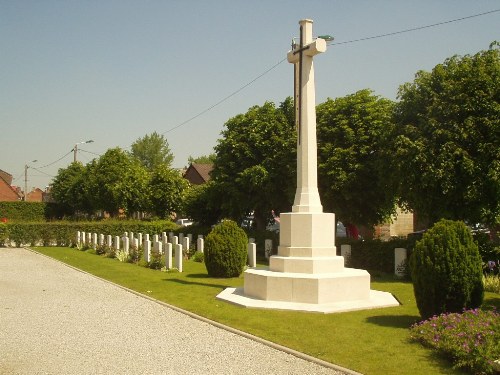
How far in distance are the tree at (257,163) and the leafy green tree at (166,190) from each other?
31.7 ft

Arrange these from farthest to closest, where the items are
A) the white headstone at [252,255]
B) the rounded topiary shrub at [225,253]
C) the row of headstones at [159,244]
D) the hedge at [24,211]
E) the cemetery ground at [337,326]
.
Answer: the hedge at [24,211] → the row of headstones at [159,244] → the white headstone at [252,255] → the rounded topiary shrub at [225,253] → the cemetery ground at [337,326]

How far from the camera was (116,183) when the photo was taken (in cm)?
4641

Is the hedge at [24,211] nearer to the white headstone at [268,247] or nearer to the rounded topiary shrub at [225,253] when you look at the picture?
the white headstone at [268,247]

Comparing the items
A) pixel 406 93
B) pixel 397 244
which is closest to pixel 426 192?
pixel 397 244

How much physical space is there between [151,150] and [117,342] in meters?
89.9

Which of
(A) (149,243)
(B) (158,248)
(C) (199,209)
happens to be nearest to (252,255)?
(A) (149,243)

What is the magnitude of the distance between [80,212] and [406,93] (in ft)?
151

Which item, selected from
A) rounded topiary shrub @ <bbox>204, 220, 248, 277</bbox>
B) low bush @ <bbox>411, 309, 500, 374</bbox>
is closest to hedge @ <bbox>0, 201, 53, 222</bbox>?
rounded topiary shrub @ <bbox>204, 220, 248, 277</bbox>

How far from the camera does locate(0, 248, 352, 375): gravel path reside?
689 cm

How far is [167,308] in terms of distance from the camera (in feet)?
37.3

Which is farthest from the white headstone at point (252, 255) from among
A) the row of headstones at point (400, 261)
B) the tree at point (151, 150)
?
the tree at point (151, 150)

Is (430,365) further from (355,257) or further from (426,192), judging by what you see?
(355,257)

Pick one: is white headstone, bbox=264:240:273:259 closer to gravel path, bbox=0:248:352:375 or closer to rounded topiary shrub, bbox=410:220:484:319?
gravel path, bbox=0:248:352:375

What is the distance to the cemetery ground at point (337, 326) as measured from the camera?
705 centimetres
